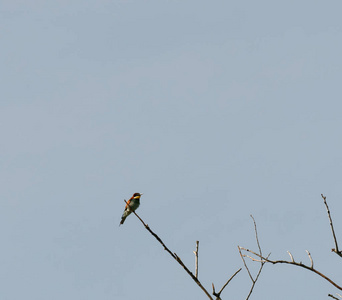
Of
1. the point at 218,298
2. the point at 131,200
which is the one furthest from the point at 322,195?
the point at 131,200

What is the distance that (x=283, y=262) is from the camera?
4895 mm

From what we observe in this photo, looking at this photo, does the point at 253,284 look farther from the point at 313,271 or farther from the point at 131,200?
the point at 131,200

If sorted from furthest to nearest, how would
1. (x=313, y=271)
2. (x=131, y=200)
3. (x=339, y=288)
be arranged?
1. (x=131, y=200)
2. (x=313, y=271)
3. (x=339, y=288)

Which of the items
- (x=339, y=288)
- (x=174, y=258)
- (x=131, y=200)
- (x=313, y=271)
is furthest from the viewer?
(x=131, y=200)

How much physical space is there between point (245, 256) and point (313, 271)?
1.29 meters

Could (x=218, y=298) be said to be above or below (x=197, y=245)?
below

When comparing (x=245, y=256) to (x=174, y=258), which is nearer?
(x=174, y=258)

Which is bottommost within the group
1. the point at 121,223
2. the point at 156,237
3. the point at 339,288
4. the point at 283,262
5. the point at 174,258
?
the point at 339,288

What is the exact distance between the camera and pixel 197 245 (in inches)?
236

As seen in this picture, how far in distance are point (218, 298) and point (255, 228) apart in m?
1.65

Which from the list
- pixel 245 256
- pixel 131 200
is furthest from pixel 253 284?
pixel 131 200

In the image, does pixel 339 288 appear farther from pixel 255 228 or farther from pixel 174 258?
pixel 255 228

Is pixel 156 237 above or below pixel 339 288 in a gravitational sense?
above

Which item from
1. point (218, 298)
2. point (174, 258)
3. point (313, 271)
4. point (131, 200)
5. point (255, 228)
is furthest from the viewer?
point (131, 200)
